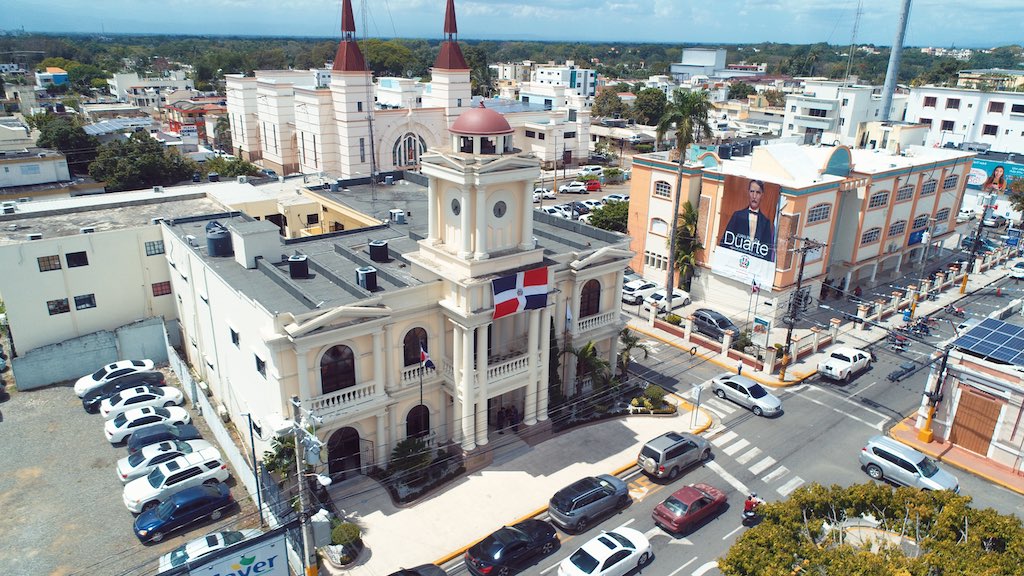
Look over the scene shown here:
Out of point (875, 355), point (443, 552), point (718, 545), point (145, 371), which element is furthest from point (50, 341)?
point (875, 355)

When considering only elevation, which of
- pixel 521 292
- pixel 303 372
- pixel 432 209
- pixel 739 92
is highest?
pixel 739 92

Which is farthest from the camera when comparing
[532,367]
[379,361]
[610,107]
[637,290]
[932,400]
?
[610,107]

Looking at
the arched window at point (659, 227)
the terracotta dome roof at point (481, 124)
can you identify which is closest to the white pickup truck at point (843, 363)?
the arched window at point (659, 227)

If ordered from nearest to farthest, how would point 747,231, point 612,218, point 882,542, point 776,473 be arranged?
point 882,542, point 776,473, point 747,231, point 612,218

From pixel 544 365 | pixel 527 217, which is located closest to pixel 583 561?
pixel 544 365

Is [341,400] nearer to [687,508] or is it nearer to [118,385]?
[687,508]

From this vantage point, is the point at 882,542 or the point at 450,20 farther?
the point at 450,20

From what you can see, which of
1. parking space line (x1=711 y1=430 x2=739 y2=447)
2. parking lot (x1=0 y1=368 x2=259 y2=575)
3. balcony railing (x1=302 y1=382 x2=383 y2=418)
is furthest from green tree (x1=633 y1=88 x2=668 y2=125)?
parking lot (x1=0 y1=368 x2=259 y2=575)
